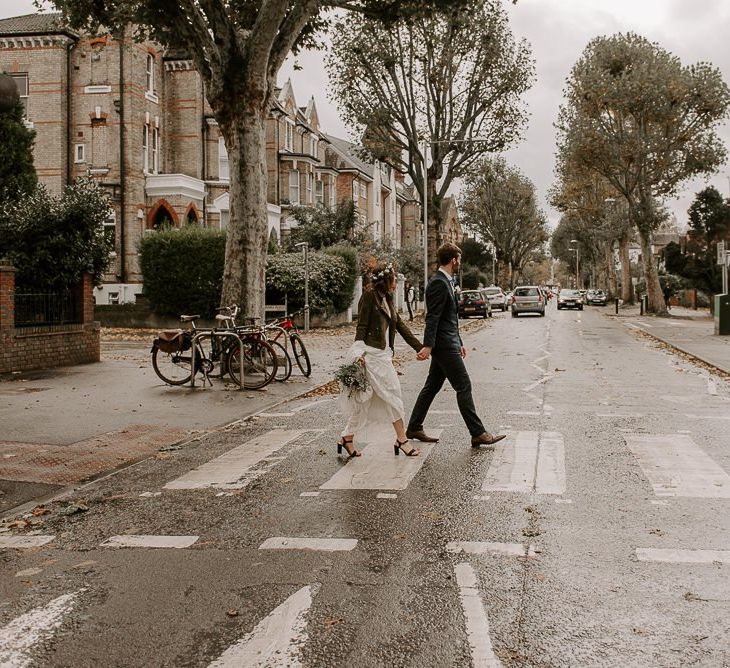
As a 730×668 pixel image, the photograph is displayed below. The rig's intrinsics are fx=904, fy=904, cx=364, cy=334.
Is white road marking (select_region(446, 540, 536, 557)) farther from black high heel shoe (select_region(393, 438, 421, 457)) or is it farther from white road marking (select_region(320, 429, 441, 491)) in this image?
black high heel shoe (select_region(393, 438, 421, 457))

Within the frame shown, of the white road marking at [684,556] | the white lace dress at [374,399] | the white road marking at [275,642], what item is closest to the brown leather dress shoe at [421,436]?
the white lace dress at [374,399]

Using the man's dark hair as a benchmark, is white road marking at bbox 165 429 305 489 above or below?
below

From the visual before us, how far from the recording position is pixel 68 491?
7.39m

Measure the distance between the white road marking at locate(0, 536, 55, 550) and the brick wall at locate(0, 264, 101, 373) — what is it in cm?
1001

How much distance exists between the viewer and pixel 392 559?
5.20 meters

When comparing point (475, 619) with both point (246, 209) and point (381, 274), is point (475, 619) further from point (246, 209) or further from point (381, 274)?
point (246, 209)

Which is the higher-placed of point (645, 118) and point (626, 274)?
point (645, 118)

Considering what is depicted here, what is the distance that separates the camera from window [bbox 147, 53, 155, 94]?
38.4 m

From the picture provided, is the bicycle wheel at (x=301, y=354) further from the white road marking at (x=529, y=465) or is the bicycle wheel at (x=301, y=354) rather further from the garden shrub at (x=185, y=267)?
the garden shrub at (x=185, y=267)

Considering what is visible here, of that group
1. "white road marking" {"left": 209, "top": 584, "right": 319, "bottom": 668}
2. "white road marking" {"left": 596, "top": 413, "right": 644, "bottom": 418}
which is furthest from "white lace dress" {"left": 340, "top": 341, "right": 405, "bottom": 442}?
"white road marking" {"left": 209, "top": 584, "right": 319, "bottom": 668}

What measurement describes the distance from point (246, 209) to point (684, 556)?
38.3ft

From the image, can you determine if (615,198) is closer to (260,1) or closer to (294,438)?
(260,1)

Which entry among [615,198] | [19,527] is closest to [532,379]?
[19,527]

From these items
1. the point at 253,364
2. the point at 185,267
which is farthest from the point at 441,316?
the point at 185,267
